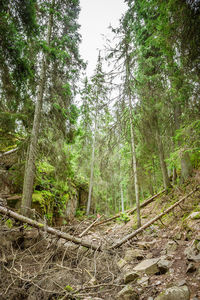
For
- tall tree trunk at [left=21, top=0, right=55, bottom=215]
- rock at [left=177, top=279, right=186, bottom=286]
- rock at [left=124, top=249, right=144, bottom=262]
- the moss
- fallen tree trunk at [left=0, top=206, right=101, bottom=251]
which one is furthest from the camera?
the moss

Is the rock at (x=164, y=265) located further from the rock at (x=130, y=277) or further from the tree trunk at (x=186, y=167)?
the tree trunk at (x=186, y=167)

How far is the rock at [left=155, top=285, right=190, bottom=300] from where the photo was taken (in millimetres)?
1877

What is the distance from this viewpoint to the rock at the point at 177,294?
73.9 inches

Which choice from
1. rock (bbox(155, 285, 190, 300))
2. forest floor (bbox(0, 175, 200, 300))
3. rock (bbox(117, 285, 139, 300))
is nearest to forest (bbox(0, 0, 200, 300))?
forest floor (bbox(0, 175, 200, 300))

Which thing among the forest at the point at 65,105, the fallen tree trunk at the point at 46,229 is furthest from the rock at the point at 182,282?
Answer: the forest at the point at 65,105

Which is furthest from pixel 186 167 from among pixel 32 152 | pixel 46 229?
pixel 32 152

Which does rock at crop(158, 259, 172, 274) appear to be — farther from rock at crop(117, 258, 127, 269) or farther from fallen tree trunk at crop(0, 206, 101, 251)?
fallen tree trunk at crop(0, 206, 101, 251)

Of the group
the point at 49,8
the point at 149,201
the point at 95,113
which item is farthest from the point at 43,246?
the point at 95,113

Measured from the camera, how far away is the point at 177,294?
75.5 inches

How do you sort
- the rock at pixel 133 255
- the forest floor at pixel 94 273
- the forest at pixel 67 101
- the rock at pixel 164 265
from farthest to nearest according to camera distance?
the forest at pixel 67 101 → the rock at pixel 133 255 → the rock at pixel 164 265 → the forest floor at pixel 94 273

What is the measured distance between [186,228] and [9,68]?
6731mm

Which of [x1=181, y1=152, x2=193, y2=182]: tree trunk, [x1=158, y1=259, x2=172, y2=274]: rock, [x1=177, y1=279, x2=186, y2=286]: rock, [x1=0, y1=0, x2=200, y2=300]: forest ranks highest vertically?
[x1=0, y1=0, x2=200, y2=300]: forest

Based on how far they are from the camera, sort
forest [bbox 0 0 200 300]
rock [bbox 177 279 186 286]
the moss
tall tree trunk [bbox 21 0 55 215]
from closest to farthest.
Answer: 1. rock [bbox 177 279 186 286]
2. forest [bbox 0 0 200 300]
3. tall tree trunk [bbox 21 0 55 215]
4. the moss

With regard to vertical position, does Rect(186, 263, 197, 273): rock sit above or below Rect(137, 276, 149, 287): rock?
above
